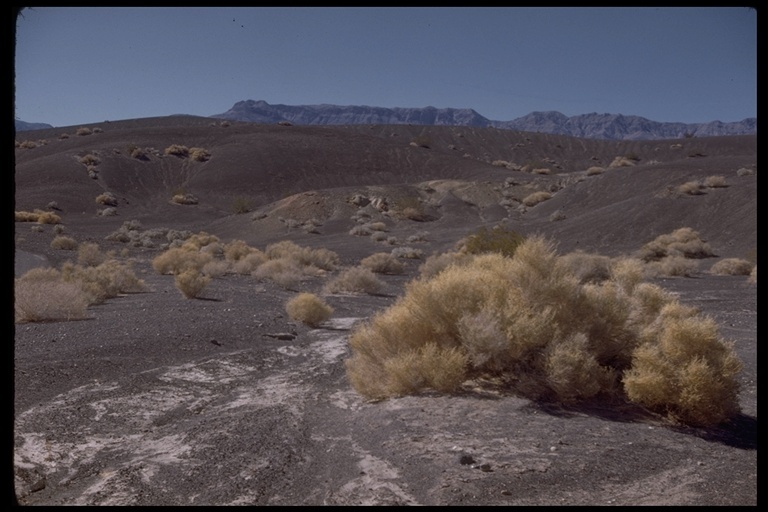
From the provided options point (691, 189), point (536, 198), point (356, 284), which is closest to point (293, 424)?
point (356, 284)

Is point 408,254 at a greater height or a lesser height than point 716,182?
lesser

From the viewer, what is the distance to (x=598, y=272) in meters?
26.2

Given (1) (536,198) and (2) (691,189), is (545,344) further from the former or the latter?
(1) (536,198)

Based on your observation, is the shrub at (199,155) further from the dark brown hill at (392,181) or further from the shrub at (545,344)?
the shrub at (545,344)

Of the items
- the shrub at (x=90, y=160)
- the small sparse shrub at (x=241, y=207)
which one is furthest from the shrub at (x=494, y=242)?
the shrub at (x=90, y=160)

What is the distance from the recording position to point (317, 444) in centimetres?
771

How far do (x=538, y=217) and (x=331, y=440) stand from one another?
4601 centimetres

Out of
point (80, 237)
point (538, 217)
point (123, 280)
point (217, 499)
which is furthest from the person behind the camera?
A: point (538, 217)

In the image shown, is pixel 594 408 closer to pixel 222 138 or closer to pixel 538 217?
pixel 538 217

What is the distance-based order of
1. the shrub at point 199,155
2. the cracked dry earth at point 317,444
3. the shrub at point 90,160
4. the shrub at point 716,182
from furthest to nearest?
the shrub at point 199,155
the shrub at point 90,160
the shrub at point 716,182
the cracked dry earth at point 317,444

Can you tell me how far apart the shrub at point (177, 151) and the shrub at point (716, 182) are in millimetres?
61734

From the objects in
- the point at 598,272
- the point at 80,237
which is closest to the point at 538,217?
the point at 598,272

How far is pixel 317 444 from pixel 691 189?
43805 mm

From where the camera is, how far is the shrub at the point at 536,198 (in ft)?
192
